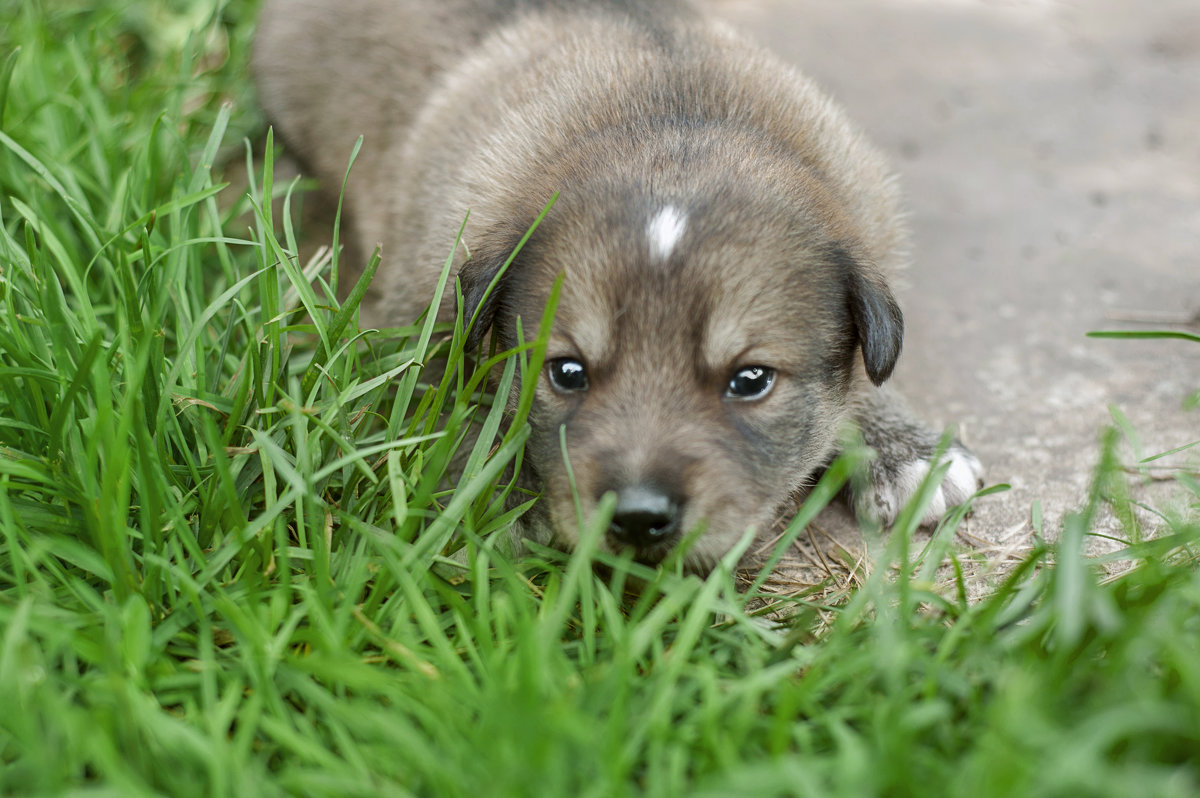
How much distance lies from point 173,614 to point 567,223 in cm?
141

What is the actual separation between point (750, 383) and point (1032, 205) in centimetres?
276

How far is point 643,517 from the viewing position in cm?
236

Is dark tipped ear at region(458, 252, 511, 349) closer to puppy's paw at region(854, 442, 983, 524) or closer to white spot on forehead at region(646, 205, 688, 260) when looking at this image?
white spot on forehead at region(646, 205, 688, 260)

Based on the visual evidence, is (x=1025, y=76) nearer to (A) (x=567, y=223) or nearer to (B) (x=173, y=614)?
(A) (x=567, y=223)

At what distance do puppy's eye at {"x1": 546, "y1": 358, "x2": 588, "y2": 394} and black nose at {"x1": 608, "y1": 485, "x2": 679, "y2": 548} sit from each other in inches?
17.5

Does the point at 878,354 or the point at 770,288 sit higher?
the point at 770,288

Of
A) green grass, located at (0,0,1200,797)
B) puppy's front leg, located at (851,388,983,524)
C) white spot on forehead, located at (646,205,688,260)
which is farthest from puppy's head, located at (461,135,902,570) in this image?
puppy's front leg, located at (851,388,983,524)

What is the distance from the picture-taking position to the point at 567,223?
8.98 feet

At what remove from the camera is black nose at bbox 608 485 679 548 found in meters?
2.36

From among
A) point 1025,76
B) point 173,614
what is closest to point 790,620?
point 173,614

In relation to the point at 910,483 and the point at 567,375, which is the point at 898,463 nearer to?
the point at 910,483

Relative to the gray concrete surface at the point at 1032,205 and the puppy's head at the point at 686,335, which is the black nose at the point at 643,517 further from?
the gray concrete surface at the point at 1032,205

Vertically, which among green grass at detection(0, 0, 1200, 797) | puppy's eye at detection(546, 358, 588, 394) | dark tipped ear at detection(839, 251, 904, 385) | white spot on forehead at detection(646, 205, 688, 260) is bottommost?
green grass at detection(0, 0, 1200, 797)

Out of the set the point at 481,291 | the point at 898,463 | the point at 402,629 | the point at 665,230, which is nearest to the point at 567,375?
the point at 481,291
